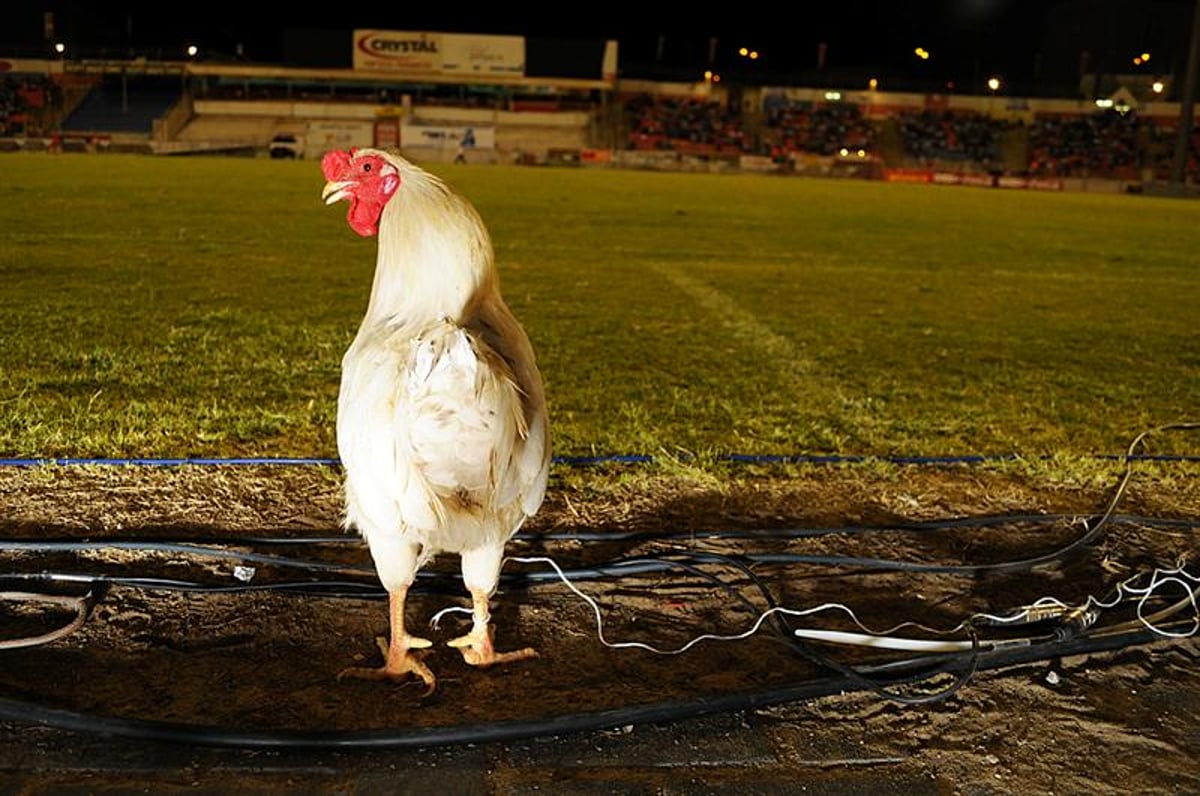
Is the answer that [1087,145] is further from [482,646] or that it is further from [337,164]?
[482,646]

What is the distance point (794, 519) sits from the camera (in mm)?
4996

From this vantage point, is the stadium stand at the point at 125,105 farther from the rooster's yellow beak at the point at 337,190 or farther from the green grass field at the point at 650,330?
the rooster's yellow beak at the point at 337,190

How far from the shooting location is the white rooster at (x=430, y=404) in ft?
8.77

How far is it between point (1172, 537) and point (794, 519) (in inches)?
72.3

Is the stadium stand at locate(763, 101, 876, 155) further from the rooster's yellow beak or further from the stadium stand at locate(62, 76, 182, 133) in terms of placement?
the rooster's yellow beak

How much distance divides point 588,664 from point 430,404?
4.30ft

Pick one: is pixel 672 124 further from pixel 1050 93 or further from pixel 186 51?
pixel 186 51

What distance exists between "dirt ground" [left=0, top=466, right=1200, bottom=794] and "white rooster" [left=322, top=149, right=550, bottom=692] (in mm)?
330

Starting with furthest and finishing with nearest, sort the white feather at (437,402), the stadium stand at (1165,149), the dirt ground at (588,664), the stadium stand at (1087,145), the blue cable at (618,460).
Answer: the stadium stand at (1087,145) < the stadium stand at (1165,149) < the blue cable at (618,460) < the dirt ground at (588,664) < the white feather at (437,402)

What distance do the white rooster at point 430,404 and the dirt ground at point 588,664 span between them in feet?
1.08

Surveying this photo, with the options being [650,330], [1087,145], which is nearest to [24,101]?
[650,330]

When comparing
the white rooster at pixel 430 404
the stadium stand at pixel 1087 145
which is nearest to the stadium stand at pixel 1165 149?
the stadium stand at pixel 1087 145

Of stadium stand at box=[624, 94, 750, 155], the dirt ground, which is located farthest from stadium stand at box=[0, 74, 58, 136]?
the dirt ground

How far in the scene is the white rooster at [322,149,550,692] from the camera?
2674 mm
